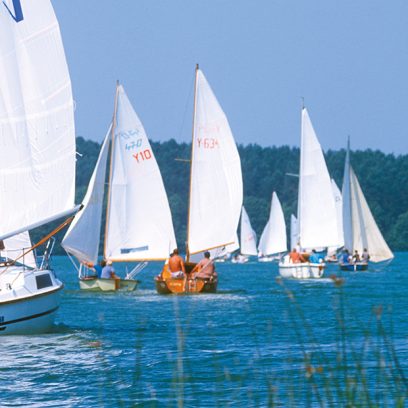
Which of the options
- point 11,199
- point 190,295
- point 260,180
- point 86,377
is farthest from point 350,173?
point 260,180

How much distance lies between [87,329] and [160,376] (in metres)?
6.94

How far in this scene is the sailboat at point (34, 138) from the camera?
1870 cm

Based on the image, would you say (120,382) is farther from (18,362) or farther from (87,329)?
(87,329)

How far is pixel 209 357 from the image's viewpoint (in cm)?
1659

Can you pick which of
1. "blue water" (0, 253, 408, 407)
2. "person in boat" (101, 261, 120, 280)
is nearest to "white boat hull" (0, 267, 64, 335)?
"blue water" (0, 253, 408, 407)

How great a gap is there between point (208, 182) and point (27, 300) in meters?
17.8

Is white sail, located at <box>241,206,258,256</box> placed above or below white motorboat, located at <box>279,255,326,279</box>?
above

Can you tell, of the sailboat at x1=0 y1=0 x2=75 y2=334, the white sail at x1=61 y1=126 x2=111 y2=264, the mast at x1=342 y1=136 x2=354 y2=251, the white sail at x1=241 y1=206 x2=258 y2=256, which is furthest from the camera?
the white sail at x1=241 y1=206 x2=258 y2=256

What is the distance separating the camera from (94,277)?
35062 mm

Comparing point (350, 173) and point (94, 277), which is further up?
point (350, 173)

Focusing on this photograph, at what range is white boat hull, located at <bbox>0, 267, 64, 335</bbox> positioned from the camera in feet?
59.3

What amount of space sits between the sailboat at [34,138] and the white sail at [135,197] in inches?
693

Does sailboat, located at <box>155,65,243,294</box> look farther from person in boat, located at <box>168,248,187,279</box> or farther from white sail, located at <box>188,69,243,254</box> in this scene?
person in boat, located at <box>168,248,187,279</box>

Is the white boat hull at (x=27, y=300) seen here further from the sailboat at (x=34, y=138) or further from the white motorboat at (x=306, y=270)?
the white motorboat at (x=306, y=270)
